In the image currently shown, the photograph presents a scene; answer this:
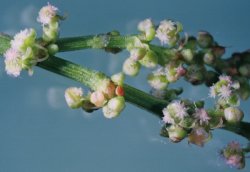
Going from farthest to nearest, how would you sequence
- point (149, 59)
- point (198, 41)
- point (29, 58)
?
1. point (198, 41)
2. point (149, 59)
3. point (29, 58)

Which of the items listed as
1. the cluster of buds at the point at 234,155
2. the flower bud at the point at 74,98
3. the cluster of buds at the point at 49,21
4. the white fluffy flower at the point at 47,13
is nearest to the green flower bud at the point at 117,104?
the flower bud at the point at 74,98

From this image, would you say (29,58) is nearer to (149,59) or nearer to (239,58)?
(149,59)

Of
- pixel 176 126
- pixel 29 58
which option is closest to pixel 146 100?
pixel 176 126

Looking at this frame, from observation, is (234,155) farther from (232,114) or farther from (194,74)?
(194,74)

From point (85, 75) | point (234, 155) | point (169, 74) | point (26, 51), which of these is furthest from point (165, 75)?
point (26, 51)

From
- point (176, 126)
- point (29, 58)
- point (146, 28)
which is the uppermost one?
point (146, 28)

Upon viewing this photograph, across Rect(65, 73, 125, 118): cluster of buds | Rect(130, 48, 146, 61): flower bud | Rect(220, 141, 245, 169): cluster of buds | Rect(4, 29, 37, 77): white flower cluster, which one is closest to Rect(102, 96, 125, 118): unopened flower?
Rect(65, 73, 125, 118): cluster of buds

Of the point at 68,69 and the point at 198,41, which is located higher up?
the point at 198,41

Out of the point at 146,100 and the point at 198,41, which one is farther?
the point at 198,41
